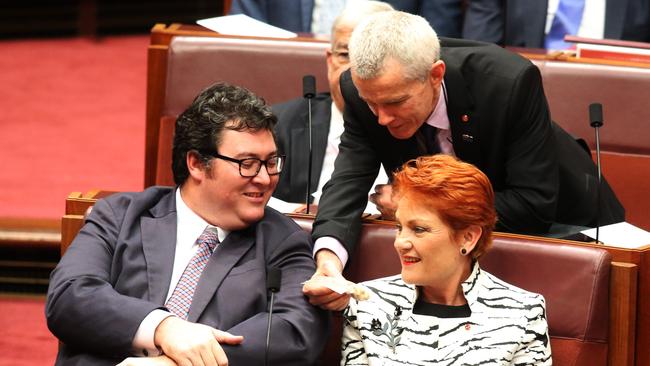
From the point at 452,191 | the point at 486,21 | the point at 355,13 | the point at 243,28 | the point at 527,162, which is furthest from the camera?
the point at 486,21

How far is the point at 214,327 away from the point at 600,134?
0.85m

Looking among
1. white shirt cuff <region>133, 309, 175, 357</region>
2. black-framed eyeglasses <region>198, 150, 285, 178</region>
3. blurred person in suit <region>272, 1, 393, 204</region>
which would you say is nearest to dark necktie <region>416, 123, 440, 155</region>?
black-framed eyeglasses <region>198, 150, 285, 178</region>

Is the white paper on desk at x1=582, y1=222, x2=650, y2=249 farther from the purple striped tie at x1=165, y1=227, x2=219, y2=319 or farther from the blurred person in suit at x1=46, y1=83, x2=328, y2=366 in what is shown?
the purple striped tie at x1=165, y1=227, x2=219, y2=319

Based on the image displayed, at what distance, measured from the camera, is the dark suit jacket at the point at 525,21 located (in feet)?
7.55

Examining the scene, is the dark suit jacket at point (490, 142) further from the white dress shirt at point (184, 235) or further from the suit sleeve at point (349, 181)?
the white dress shirt at point (184, 235)

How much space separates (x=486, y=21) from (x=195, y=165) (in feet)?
3.41

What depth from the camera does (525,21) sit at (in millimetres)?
2314

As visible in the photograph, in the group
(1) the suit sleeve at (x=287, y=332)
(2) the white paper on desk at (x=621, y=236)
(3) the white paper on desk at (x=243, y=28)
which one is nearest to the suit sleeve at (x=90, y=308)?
(1) the suit sleeve at (x=287, y=332)

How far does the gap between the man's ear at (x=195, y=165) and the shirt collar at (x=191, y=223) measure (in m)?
0.04

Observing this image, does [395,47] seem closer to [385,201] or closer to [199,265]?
[385,201]

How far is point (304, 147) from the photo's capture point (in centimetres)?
190

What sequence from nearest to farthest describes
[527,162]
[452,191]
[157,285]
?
1. [452,191]
2. [157,285]
3. [527,162]

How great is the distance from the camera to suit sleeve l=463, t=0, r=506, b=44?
2.29m

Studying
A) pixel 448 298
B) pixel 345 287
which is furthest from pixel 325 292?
pixel 448 298
